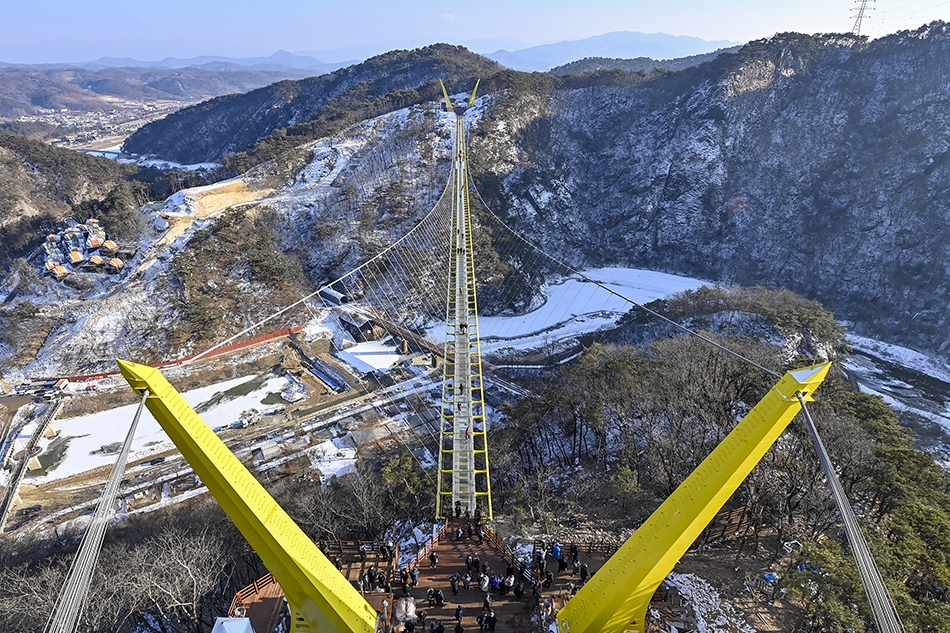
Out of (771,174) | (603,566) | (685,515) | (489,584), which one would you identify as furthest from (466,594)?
(771,174)

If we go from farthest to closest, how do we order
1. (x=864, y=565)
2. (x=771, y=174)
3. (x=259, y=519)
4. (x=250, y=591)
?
(x=771, y=174)
(x=250, y=591)
(x=259, y=519)
(x=864, y=565)

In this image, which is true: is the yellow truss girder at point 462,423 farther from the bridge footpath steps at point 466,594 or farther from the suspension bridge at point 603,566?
the suspension bridge at point 603,566

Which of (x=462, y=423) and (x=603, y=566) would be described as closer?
(x=603, y=566)

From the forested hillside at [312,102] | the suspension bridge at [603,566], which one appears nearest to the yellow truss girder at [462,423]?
the suspension bridge at [603,566]

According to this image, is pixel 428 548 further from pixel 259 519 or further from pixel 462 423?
pixel 259 519

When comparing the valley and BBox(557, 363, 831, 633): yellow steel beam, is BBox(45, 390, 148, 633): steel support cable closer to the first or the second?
BBox(557, 363, 831, 633): yellow steel beam

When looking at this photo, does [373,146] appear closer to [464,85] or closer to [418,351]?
[464,85]
